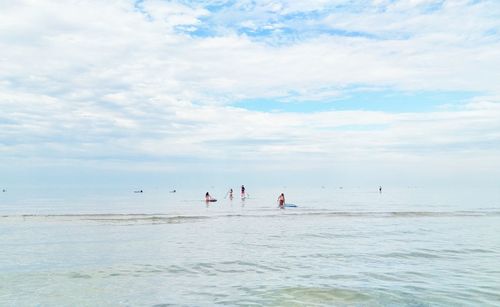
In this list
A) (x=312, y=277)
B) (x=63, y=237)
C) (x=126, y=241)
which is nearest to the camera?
(x=312, y=277)

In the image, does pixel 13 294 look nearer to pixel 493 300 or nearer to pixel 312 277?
pixel 312 277

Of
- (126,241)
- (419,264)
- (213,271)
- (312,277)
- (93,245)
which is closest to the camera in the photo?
(312,277)

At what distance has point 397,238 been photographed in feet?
94.2

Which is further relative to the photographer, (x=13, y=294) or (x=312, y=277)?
(x=312, y=277)

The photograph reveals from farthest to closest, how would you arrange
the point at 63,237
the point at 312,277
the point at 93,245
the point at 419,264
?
1. the point at 63,237
2. the point at 93,245
3. the point at 419,264
4. the point at 312,277

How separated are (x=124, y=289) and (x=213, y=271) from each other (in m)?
4.10

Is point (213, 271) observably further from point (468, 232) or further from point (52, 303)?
point (468, 232)

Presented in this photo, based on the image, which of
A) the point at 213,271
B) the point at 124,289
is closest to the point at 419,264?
the point at 213,271

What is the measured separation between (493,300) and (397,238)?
1514cm

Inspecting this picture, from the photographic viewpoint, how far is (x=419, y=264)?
64.7 ft

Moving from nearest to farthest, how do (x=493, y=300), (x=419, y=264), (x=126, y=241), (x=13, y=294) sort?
1. (x=493, y=300)
2. (x=13, y=294)
3. (x=419, y=264)
4. (x=126, y=241)

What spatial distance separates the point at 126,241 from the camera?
93.2 ft

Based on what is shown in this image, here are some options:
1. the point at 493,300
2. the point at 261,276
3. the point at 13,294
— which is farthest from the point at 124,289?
the point at 493,300

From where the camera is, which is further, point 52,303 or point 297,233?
point 297,233
